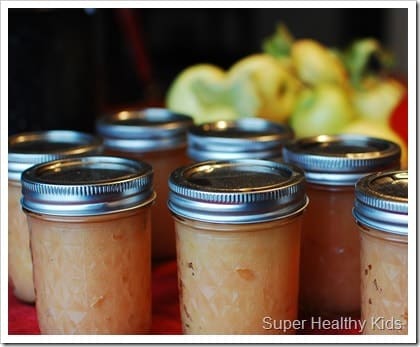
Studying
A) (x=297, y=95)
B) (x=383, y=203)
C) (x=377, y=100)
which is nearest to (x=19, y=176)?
(x=383, y=203)

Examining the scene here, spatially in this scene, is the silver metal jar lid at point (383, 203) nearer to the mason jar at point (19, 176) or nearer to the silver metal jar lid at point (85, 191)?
the silver metal jar lid at point (85, 191)

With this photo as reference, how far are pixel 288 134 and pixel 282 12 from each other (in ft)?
5.24

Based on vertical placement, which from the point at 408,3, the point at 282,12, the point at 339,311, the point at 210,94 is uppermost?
the point at 282,12

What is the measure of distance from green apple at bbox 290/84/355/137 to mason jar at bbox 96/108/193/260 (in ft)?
0.72

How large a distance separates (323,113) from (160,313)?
1.50 ft

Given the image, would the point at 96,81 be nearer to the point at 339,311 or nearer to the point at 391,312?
the point at 339,311

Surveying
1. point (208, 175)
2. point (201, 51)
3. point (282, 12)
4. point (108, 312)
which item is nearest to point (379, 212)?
point (208, 175)

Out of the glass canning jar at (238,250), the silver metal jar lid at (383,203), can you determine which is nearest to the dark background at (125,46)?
the glass canning jar at (238,250)

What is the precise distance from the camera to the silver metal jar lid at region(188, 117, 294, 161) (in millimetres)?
1039

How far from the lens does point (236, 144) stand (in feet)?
3.41

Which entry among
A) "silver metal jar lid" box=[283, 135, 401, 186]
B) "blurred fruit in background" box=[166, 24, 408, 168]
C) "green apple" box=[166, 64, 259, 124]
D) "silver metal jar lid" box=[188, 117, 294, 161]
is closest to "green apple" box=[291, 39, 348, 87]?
"blurred fruit in background" box=[166, 24, 408, 168]

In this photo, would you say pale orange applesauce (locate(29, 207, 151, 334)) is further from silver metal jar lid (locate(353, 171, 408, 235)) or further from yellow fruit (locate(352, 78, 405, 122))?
yellow fruit (locate(352, 78, 405, 122))

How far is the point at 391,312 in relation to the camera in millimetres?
779

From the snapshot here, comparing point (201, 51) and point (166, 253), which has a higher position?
point (201, 51)
